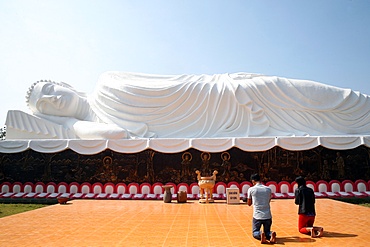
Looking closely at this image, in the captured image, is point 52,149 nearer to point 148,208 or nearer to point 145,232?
point 148,208

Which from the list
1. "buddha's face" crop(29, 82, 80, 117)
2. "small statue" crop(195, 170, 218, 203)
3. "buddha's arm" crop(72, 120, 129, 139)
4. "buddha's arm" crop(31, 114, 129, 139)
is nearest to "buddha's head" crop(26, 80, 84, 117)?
"buddha's face" crop(29, 82, 80, 117)

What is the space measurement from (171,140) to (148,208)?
223 cm

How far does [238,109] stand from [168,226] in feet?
17.6

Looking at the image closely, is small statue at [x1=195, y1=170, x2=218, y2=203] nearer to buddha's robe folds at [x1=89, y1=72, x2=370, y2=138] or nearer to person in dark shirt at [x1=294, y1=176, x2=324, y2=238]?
buddha's robe folds at [x1=89, y1=72, x2=370, y2=138]

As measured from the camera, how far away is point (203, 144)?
27.8 ft

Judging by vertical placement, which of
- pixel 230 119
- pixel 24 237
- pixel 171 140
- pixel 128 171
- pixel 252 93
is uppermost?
pixel 252 93

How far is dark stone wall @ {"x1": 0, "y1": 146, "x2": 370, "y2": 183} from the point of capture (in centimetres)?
854

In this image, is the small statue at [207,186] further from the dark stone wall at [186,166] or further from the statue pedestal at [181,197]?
the dark stone wall at [186,166]

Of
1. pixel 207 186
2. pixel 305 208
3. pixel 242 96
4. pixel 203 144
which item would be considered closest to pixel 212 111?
pixel 242 96

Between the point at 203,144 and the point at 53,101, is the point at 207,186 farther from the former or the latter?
the point at 53,101

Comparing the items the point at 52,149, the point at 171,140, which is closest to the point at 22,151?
the point at 52,149

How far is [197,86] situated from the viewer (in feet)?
32.5

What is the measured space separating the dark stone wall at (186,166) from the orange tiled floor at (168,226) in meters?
1.72

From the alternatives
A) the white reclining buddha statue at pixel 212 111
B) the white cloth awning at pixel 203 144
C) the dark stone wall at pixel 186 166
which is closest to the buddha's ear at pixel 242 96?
the white reclining buddha statue at pixel 212 111
